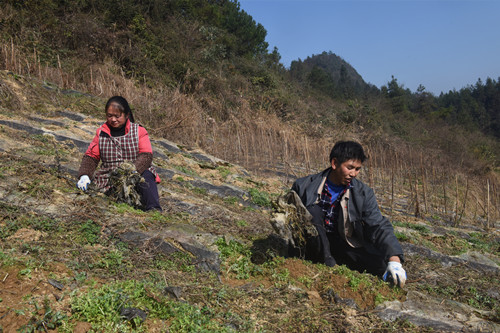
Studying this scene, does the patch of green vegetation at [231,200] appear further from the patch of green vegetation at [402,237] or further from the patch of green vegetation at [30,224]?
the patch of green vegetation at [30,224]

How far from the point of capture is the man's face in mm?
2809

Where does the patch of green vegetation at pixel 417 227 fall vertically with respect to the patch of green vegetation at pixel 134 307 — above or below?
below

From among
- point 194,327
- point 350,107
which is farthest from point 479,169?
point 194,327

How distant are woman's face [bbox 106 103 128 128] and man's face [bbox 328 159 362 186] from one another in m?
1.93

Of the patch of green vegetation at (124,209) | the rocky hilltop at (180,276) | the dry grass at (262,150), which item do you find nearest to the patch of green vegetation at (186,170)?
the rocky hilltop at (180,276)

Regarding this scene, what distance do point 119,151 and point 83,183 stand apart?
17.6 inches

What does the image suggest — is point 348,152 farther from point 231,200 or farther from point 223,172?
point 223,172

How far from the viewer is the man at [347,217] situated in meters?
2.79

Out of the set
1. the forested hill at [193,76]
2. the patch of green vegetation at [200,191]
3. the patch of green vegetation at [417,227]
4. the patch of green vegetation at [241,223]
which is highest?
the forested hill at [193,76]

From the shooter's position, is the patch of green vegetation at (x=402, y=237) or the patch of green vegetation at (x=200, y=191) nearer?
the patch of green vegetation at (x=402, y=237)

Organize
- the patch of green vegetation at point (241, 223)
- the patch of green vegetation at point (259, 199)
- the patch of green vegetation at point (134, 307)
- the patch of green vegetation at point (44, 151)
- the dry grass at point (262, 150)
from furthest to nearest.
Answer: the dry grass at point (262, 150)
the patch of green vegetation at point (259, 199)
the patch of green vegetation at point (44, 151)
the patch of green vegetation at point (241, 223)
the patch of green vegetation at point (134, 307)

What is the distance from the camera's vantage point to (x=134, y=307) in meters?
1.89

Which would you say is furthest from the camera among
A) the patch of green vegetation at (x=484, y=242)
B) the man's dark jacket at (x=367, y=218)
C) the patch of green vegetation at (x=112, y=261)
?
the patch of green vegetation at (x=484, y=242)

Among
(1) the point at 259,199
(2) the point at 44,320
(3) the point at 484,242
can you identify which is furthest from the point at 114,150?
(3) the point at 484,242
